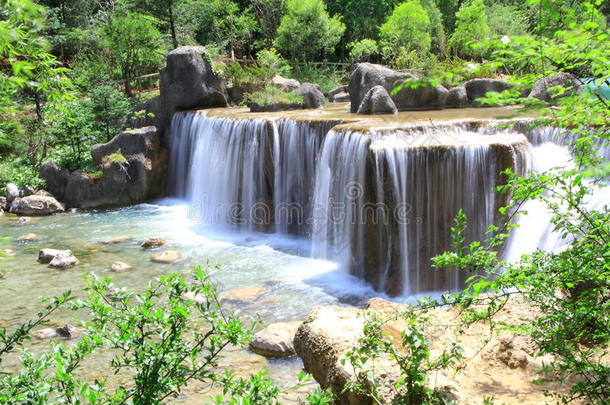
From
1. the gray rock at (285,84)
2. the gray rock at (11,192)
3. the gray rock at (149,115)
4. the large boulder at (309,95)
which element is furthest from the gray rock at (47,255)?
the gray rock at (285,84)

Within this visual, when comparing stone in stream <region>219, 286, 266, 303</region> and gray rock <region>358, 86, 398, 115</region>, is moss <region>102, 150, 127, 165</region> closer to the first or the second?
gray rock <region>358, 86, 398, 115</region>

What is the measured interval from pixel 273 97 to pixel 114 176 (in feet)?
17.5

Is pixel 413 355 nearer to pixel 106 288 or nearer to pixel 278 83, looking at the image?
pixel 106 288

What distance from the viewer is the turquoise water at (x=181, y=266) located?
7.98m

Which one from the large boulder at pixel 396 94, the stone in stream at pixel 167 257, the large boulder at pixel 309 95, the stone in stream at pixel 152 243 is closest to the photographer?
the stone in stream at pixel 167 257

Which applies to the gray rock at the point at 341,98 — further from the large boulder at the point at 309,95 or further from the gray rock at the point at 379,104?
the gray rock at the point at 379,104

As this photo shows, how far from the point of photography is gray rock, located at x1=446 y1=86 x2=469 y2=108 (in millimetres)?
14992

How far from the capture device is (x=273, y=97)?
16375 millimetres

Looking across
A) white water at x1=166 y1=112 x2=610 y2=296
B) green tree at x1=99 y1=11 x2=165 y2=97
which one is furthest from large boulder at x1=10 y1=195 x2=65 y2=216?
green tree at x1=99 y1=11 x2=165 y2=97

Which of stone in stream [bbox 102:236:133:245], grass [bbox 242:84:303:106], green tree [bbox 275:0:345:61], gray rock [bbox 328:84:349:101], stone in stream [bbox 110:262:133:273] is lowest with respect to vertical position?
stone in stream [bbox 110:262:133:273]

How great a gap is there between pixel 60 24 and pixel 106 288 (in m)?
26.0

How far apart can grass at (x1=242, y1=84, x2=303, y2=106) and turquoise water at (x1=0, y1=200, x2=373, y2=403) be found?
423cm

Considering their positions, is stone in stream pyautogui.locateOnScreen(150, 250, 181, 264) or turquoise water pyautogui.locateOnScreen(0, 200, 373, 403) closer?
turquoise water pyautogui.locateOnScreen(0, 200, 373, 403)

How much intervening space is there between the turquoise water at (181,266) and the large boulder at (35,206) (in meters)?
0.46
